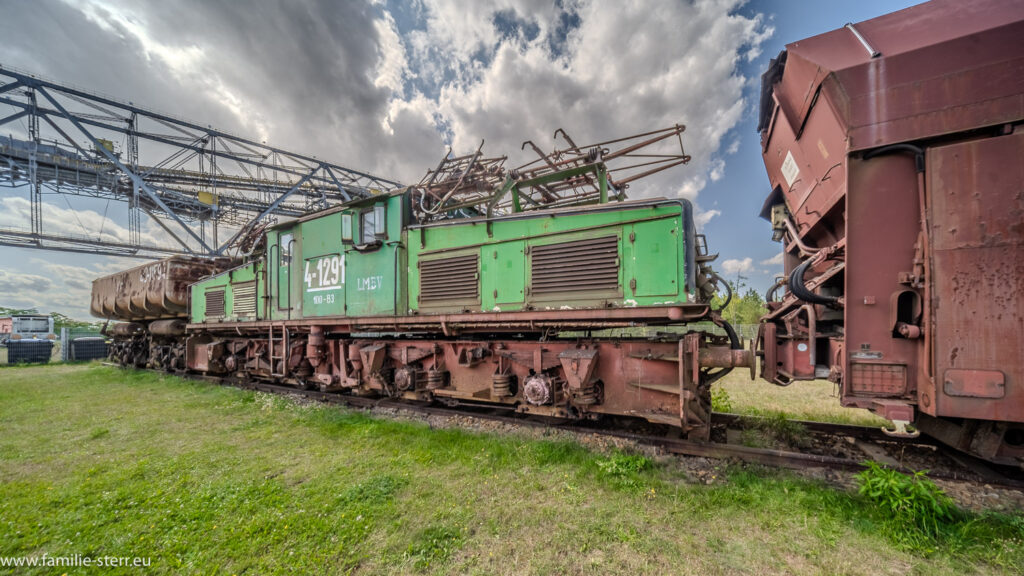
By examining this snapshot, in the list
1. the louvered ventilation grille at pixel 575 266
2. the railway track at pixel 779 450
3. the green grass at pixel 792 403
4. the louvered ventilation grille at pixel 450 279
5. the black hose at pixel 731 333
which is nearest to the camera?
the railway track at pixel 779 450

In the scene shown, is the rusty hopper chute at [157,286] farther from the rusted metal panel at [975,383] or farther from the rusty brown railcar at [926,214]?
the rusted metal panel at [975,383]

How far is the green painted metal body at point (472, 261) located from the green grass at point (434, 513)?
193cm

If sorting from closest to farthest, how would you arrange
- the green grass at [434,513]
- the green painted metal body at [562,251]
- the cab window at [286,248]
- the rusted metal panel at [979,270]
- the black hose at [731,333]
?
the green grass at [434,513]
the rusted metal panel at [979,270]
the green painted metal body at [562,251]
the black hose at [731,333]
the cab window at [286,248]

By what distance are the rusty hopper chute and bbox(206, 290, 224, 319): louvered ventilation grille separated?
1.18 metres

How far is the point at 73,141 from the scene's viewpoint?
736 inches

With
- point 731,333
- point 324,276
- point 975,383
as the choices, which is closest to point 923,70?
point 975,383

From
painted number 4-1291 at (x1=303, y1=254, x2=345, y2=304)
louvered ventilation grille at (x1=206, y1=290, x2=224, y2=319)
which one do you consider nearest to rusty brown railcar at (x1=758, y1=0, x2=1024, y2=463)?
painted number 4-1291 at (x1=303, y1=254, x2=345, y2=304)

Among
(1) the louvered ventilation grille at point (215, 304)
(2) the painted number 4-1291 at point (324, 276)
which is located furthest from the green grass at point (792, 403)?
(1) the louvered ventilation grille at point (215, 304)

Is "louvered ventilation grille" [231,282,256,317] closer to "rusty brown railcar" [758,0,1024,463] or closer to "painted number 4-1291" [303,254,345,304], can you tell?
"painted number 4-1291" [303,254,345,304]

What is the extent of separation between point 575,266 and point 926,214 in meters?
3.18

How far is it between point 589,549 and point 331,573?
184 centimetres

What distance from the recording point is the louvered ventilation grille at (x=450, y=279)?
17.8 feet

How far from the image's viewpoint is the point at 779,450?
4211mm

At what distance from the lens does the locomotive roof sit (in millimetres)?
2871
